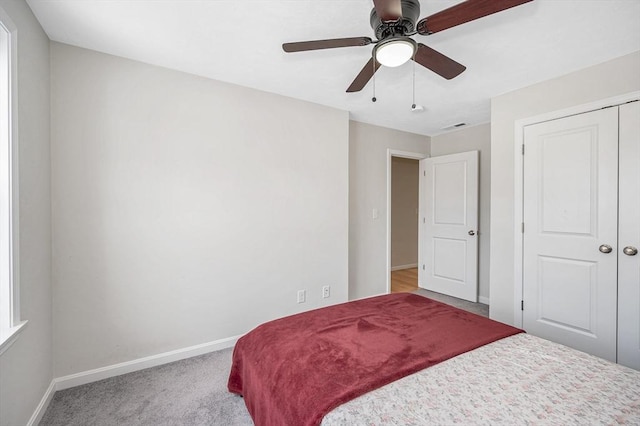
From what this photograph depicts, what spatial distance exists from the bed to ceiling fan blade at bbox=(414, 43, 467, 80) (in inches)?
59.9

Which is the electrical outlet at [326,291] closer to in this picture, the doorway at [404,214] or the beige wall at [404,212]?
the doorway at [404,214]

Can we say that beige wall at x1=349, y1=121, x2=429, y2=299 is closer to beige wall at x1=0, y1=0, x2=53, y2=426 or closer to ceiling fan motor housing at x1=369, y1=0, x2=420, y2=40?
ceiling fan motor housing at x1=369, y1=0, x2=420, y2=40

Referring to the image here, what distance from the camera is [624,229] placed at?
80.1 inches

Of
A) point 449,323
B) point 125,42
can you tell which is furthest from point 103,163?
point 449,323

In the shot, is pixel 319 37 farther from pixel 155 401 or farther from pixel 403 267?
pixel 403 267

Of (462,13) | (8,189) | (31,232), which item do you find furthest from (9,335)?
(462,13)

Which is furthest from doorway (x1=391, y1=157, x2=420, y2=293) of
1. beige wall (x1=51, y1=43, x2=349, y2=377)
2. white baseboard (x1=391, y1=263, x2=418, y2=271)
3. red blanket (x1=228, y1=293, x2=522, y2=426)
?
red blanket (x1=228, y1=293, x2=522, y2=426)

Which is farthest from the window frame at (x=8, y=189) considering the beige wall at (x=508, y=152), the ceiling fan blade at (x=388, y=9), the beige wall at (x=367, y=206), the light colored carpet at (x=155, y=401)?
the beige wall at (x=508, y=152)

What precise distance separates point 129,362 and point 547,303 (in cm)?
355

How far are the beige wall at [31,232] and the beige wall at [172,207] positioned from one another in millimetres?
131

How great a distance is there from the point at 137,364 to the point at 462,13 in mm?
3042

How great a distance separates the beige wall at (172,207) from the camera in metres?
1.92

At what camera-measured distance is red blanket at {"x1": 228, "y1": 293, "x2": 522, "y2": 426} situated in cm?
107

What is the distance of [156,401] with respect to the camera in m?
1.76
